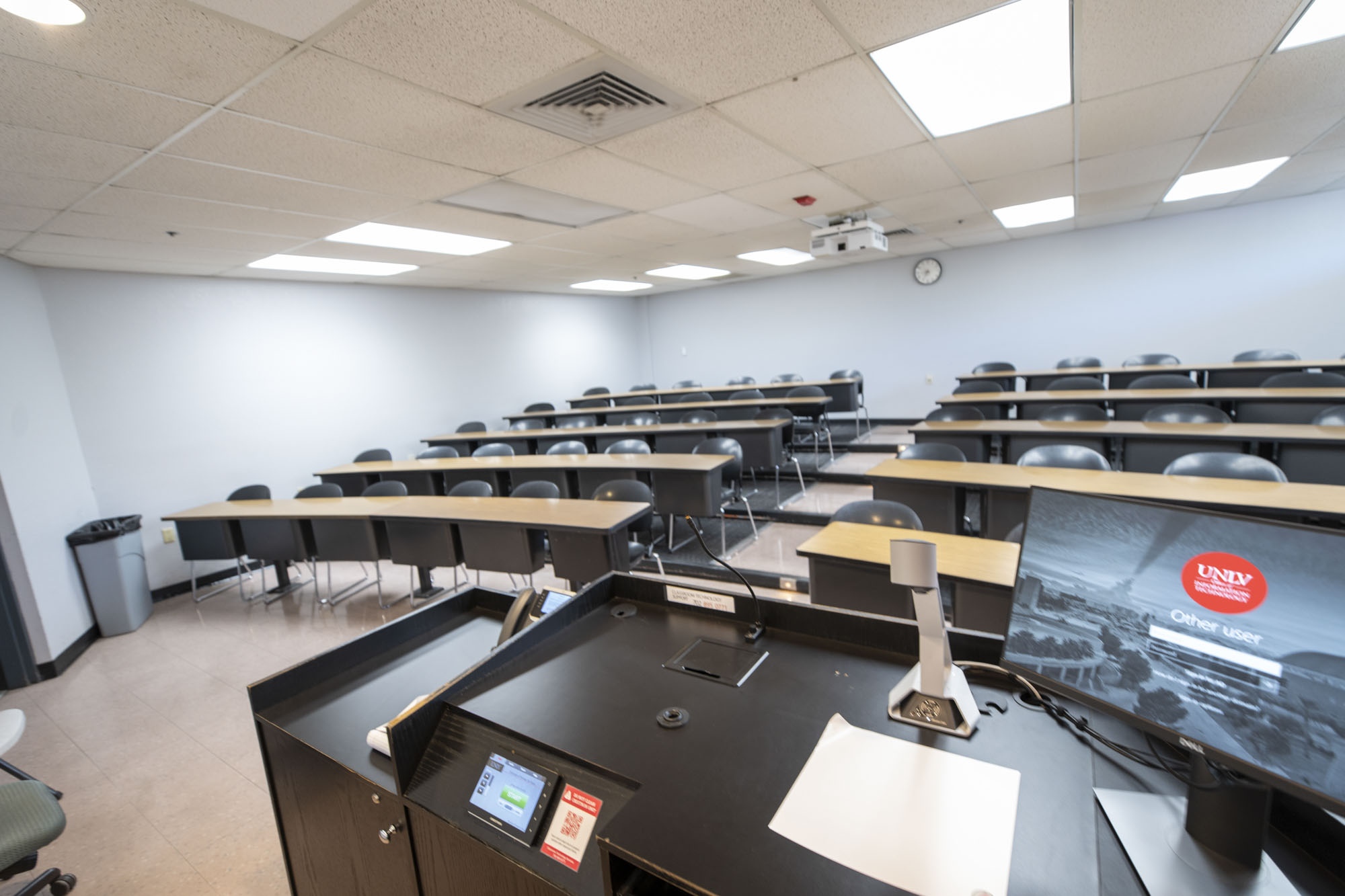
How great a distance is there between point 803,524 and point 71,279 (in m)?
6.17

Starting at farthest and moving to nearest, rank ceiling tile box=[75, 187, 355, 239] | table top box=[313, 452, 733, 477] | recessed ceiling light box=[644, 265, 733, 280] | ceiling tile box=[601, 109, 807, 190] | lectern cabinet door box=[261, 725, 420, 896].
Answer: recessed ceiling light box=[644, 265, 733, 280] < table top box=[313, 452, 733, 477] < ceiling tile box=[75, 187, 355, 239] < ceiling tile box=[601, 109, 807, 190] < lectern cabinet door box=[261, 725, 420, 896]

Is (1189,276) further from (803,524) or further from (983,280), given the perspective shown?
(803,524)

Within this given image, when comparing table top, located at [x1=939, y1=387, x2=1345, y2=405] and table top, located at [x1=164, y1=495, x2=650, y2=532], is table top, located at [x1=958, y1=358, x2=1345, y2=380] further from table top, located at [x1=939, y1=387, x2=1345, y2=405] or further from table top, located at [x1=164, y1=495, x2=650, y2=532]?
table top, located at [x1=164, y1=495, x2=650, y2=532]

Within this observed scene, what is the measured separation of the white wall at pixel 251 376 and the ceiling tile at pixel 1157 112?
670 centimetres

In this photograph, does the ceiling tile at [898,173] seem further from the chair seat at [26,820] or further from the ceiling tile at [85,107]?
the chair seat at [26,820]

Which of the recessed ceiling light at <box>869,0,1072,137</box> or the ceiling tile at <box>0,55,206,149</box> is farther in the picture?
the recessed ceiling light at <box>869,0,1072,137</box>

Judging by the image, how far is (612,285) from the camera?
8.49m

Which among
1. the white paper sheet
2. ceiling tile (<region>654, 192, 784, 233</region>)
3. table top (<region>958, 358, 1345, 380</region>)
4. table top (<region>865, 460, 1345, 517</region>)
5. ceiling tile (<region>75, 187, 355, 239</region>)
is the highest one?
ceiling tile (<region>654, 192, 784, 233</region>)

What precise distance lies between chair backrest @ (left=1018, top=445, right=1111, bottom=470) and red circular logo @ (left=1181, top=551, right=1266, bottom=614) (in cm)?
284

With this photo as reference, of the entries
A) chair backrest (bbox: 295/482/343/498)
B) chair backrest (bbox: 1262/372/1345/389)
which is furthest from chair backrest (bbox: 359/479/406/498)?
chair backrest (bbox: 1262/372/1345/389)

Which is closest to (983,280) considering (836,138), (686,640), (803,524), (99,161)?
(803,524)

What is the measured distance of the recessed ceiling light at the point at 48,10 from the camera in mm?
1454

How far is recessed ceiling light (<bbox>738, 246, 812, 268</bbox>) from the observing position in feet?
21.4

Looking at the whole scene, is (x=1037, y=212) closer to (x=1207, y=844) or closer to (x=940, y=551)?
(x=940, y=551)
